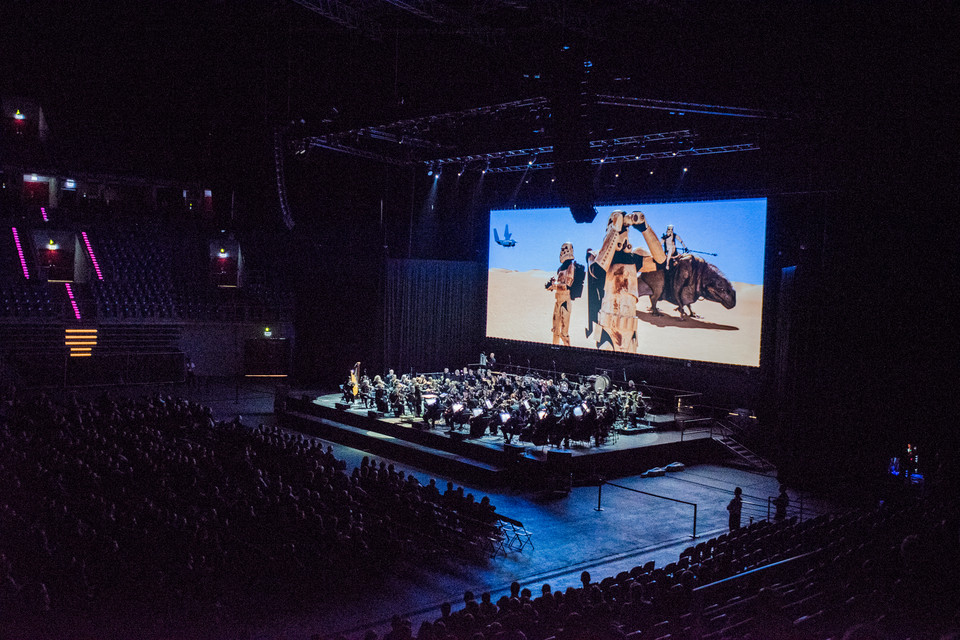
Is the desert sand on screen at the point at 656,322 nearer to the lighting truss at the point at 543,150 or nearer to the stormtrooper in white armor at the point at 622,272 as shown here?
the stormtrooper in white armor at the point at 622,272

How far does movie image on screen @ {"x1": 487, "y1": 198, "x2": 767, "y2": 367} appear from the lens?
18719 millimetres

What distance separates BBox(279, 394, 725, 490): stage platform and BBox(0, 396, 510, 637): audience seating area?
3.74m

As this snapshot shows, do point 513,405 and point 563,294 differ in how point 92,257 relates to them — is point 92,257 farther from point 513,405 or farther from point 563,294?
point 513,405

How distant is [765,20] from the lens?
12359 mm

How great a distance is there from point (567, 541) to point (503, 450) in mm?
4345

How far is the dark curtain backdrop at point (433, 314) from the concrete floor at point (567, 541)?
753 centimetres

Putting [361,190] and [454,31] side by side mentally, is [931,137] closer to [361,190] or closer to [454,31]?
[454,31]

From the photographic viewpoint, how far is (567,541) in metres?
11.6

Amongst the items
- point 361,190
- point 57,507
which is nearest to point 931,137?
point 57,507

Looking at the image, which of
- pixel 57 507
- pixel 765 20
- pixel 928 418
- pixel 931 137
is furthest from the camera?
pixel 765 20

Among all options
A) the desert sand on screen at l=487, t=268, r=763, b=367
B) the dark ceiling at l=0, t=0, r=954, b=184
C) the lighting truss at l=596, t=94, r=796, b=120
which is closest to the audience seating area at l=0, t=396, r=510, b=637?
the dark ceiling at l=0, t=0, r=954, b=184

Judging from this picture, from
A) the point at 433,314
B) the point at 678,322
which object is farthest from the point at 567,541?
the point at 433,314

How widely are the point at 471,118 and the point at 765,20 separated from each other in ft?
25.3

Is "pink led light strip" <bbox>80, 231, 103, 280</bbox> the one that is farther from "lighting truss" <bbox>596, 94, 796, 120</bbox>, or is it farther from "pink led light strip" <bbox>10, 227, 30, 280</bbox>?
"lighting truss" <bbox>596, 94, 796, 120</bbox>
